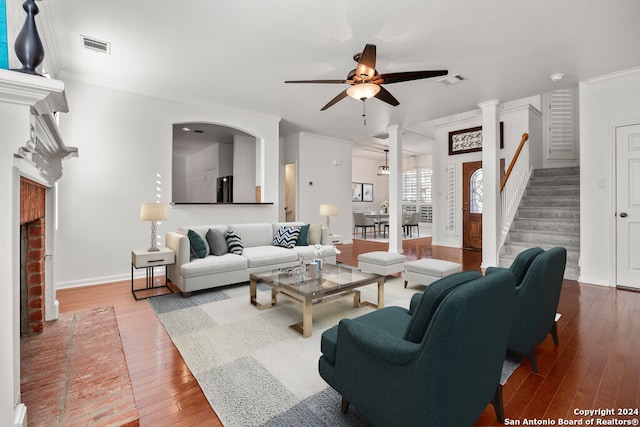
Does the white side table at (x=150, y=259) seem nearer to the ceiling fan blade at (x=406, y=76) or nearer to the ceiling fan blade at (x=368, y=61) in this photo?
the ceiling fan blade at (x=368, y=61)

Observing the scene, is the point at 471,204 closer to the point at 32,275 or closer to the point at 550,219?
the point at 550,219

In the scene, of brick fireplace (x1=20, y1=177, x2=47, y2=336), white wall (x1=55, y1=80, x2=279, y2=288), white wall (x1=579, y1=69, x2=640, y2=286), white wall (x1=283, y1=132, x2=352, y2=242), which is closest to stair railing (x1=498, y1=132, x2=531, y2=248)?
white wall (x1=579, y1=69, x2=640, y2=286)

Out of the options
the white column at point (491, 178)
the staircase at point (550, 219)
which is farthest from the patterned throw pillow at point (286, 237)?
the staircase at point (550, 219)

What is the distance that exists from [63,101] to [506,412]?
2.83 metres

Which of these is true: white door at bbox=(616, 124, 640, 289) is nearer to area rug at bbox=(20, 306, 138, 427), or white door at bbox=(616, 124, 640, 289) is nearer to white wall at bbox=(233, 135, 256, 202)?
area rug at bbox=(20, 306, 138, 427)

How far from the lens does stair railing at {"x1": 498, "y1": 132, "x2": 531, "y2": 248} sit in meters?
5.50

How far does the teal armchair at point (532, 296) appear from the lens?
1934 mm

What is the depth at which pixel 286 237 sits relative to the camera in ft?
15.8

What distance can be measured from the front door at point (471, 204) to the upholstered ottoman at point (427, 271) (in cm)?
416

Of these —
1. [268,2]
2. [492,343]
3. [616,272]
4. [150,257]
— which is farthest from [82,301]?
[616,272]

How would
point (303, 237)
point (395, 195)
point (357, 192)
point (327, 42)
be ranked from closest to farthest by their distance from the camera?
point (327, 42)
point (303, 237)
point (395, 195)
point (357, 192)

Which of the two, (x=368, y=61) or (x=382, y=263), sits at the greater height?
(x=368, y=61)

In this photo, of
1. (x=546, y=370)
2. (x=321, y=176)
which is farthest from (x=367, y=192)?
(x=546, y=370)

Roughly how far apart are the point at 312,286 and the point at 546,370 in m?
1.82
